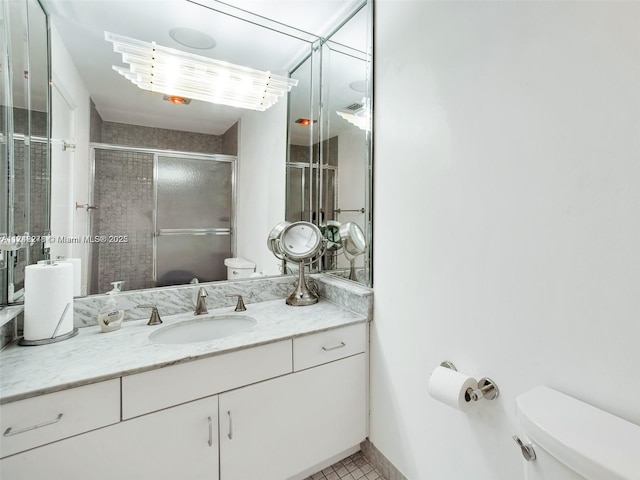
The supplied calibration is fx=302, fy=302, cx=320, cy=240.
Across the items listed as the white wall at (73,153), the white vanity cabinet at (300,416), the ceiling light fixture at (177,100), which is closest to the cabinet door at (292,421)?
the white vanity cabinet at (300,416)

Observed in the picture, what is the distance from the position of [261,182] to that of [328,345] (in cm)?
110

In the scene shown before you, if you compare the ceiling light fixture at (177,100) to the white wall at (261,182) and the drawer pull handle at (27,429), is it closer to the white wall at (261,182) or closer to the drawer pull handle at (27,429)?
the white wall at (261,182)

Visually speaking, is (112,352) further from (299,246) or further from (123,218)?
(299,246)

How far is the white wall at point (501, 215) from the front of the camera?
76cm

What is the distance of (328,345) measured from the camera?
4.69 ft

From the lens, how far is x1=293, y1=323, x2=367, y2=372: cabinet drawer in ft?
4.42

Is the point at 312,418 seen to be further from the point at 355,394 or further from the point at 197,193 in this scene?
the point at 197,193

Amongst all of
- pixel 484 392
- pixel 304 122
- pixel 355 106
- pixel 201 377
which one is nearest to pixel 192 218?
pixel 201 377

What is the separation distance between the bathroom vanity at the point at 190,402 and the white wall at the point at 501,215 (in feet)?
1.00

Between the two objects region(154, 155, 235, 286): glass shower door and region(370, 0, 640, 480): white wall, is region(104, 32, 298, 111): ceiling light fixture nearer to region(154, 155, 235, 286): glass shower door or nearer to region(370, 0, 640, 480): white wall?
region(154, 155, 235, 286): glass shower door

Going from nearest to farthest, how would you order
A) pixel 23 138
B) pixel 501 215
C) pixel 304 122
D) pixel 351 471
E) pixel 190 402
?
pixel 501 215, pixel 190 402, pixel 23 138, pixel 351 471, pixel 304 122

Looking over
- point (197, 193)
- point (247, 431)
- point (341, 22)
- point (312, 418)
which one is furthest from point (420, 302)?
point (341, 22)

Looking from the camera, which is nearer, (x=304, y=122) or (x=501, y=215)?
(x=501, y=215)

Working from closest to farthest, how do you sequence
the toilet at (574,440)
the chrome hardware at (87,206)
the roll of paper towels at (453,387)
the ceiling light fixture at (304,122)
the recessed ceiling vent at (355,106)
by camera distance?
1. the toilet at (574,440)
2. the roll of paper towels at (453,387)
3. the chrome hardware at (87,206)
4. the recessed ceiling vent at (355,106)
5. the ceiling light fixture at (304,122)
